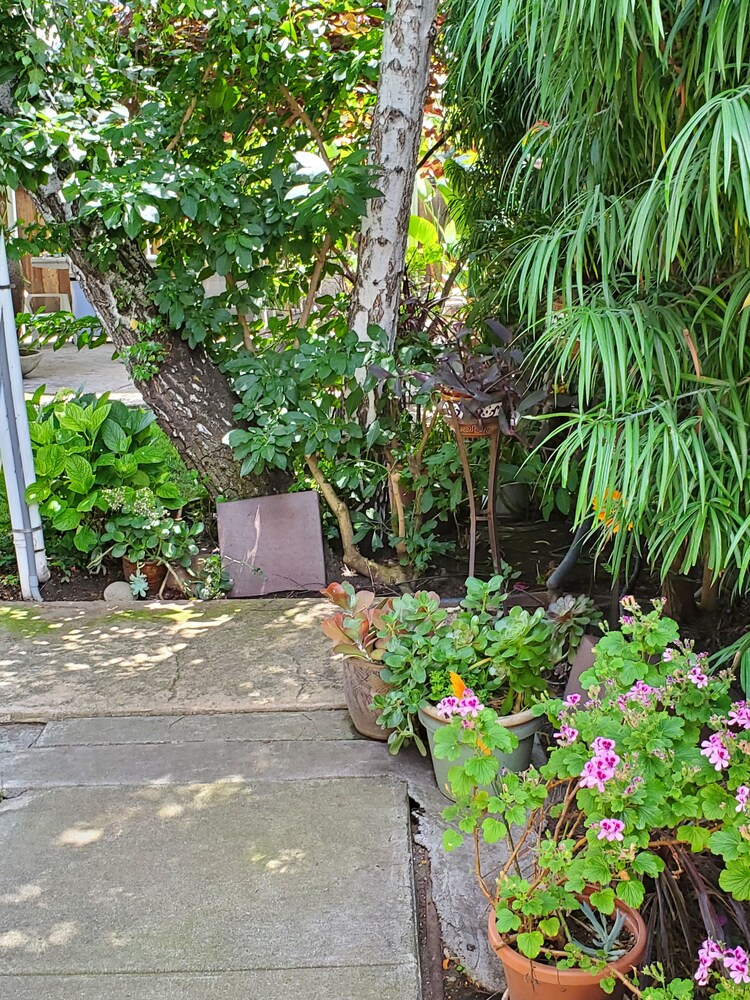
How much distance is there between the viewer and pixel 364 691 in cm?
263

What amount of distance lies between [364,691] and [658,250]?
4.54 ft

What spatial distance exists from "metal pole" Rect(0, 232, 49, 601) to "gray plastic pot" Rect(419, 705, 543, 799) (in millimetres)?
1950

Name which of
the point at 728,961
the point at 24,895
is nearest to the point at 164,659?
the point at 24,895

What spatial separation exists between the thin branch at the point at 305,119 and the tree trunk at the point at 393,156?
1.17 ft

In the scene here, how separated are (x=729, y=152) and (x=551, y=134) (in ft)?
2.72

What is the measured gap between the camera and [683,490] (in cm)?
191

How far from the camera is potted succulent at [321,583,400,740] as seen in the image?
2.61m

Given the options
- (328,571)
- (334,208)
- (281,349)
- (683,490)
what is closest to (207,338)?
(281,349)

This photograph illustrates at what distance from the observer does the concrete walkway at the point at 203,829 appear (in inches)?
74.8

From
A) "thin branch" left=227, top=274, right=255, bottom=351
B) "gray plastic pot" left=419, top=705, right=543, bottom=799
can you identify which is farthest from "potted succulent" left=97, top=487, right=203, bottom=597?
"gray plastic pot" left=419, top=705, right=543, bottom=799

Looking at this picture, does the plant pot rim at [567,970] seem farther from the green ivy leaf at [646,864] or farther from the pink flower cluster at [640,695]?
the pink flower cluster at [640,695]

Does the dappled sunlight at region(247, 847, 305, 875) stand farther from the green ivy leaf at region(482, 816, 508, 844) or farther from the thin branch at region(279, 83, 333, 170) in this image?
the thin branch at region(279, 83, 333, 170)

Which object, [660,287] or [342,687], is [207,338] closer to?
[342,687]

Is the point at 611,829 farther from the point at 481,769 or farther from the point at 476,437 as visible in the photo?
the point at 476,437
